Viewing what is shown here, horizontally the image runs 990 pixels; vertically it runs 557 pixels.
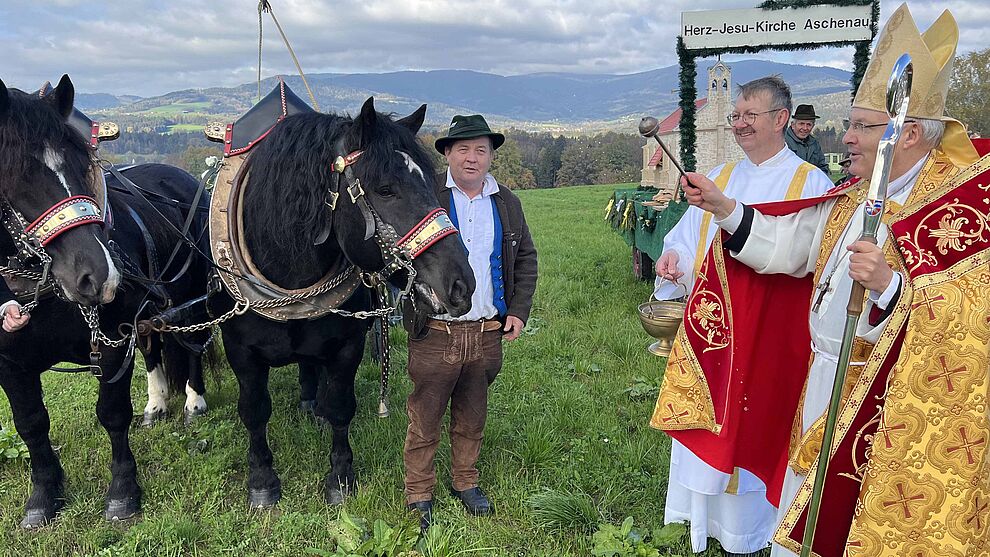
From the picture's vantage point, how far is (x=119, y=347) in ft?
9.04

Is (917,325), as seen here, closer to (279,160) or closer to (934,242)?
(934,242)

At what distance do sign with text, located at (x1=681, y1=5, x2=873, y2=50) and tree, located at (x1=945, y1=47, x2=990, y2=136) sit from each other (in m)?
22.6

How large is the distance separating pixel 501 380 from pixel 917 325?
10.5 ft

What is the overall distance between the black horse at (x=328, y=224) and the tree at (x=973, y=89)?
28134 mm

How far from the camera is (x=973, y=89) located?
23.8m

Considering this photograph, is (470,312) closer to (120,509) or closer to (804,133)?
(120,509)

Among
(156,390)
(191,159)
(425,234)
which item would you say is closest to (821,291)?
(425,234)

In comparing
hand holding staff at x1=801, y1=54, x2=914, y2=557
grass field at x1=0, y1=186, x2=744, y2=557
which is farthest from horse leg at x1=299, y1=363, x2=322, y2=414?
hand holding staff at x1=801, y1=54, x2=914, y2=557

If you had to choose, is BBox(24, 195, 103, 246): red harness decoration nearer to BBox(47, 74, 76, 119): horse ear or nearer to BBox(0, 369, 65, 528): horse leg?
BBox(47, 74, 76, 119): horse ear

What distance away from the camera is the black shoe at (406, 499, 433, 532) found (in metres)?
2.75

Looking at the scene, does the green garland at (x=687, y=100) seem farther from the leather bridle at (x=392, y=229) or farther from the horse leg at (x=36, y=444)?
the horse leg at (x=36, y=444)

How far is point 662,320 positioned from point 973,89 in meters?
29.3

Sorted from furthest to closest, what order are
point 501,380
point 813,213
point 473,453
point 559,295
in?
1. point 559,295
2. point 501,380
3. point 473,453
4. point 813,213

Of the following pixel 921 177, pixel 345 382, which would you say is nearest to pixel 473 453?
pixel 345 382
